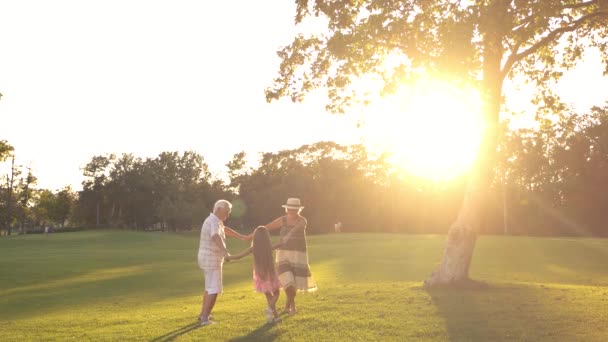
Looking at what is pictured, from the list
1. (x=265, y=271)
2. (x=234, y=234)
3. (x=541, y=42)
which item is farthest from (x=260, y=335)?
(x=541, y=42)

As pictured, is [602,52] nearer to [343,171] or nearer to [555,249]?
[555,249]

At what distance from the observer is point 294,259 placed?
12.1 metres

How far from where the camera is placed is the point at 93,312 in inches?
622

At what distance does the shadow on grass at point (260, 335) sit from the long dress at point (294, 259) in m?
1.26

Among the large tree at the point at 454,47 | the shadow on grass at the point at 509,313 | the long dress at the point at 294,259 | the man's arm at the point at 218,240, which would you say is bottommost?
the shadow on grass at the point at 509,313

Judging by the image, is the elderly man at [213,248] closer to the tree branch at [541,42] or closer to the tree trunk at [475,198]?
the tree trunk at [475,198]

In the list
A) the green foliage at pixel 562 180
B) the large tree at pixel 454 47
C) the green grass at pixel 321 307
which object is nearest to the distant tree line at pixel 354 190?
the green foliage at pixel 562 180

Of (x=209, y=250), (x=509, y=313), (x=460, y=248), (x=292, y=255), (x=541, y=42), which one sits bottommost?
(x=509, y=313)

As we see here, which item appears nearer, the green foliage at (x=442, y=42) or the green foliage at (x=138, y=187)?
the green foliage at (x=442, y=42)

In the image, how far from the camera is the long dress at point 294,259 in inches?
473

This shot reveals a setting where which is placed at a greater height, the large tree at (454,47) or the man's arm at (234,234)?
the large tree at (454,47)

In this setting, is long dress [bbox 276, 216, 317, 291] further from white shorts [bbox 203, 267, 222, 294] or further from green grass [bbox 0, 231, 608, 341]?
white shorts [bbox 203, 267, 222, 294]

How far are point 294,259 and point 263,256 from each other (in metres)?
0.78

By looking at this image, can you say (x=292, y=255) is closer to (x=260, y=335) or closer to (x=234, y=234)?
(x=234, y=234)
